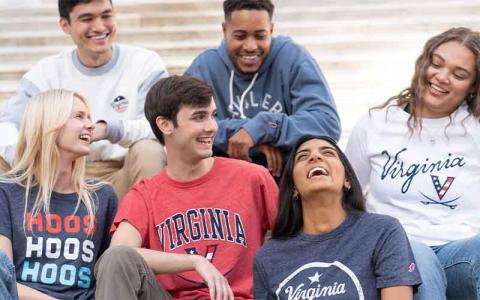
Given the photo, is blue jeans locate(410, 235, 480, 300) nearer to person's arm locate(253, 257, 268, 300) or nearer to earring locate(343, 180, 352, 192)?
earring locate(343, 180, 352, 192)

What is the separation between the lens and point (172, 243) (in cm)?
326

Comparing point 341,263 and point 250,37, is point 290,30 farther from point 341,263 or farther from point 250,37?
point 341,263

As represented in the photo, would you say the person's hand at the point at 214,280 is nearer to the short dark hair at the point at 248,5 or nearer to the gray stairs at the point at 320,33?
the short dark hair at the point at 248,5

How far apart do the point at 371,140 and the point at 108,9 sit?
1480mm

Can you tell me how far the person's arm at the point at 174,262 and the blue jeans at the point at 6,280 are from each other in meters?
0.35

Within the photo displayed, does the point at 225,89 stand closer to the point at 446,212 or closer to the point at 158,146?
the point at 158,146

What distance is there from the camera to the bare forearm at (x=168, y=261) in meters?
3.04

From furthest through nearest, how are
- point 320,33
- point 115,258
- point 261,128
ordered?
1. point 320,33
2. point 261,128
3. point 115,258

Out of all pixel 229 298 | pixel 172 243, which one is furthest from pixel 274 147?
pixel 229 298

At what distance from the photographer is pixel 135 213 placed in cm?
328

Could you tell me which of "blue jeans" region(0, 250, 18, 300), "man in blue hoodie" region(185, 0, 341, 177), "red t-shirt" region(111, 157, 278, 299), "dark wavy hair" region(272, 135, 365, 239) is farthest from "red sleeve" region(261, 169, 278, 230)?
"blue jeans" region(0, 250, 18, 300)

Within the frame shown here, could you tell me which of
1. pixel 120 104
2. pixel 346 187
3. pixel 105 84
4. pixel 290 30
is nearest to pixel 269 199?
pixel 346 187

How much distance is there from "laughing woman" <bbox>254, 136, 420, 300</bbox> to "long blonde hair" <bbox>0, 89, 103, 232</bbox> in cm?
70

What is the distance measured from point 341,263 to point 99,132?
1234mm
